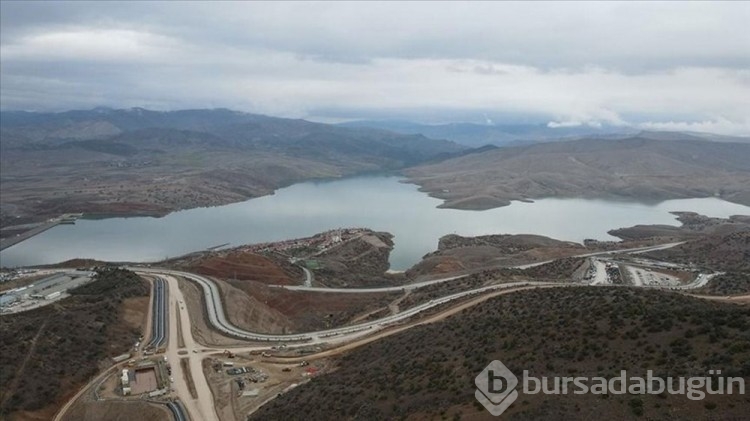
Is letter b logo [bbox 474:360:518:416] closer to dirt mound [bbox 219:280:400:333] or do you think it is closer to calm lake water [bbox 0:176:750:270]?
dirt mound [bbox 219:280:400:333]

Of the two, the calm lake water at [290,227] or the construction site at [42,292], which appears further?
the calm lake water at [290,227]

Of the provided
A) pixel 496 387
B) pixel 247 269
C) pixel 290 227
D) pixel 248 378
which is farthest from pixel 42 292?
pixel 290 227

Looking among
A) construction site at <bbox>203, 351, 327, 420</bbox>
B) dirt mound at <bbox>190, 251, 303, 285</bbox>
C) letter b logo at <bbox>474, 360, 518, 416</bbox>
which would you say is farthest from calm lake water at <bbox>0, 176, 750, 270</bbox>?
letter b logo at <bbox>474, 360, 518, 416</bbox>

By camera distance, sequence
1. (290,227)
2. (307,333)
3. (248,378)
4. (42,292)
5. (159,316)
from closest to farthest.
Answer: (248,378)
(307,333)
(159,316)
(42,292)
(290,227)

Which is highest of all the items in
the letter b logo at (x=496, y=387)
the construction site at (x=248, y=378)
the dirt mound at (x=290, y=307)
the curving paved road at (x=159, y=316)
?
the letter b logo at (x=496, y=387)

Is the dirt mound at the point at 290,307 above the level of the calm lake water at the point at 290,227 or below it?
above

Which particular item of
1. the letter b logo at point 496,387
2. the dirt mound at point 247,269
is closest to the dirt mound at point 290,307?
the dirt mound at point 247,269

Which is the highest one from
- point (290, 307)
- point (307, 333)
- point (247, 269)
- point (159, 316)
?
point (159, 316)

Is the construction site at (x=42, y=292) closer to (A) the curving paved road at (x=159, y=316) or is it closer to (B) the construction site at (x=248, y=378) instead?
(A) the curving paved road at (x=159, y=316)

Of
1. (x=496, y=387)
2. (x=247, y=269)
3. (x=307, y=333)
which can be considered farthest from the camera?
(x=247, y=269)

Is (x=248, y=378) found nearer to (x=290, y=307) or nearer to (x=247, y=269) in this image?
(x=290, y=307)
